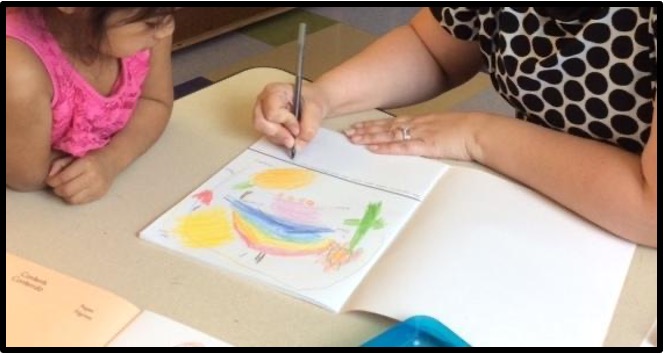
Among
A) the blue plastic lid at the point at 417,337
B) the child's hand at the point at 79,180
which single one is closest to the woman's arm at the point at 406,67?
the child's hand at the point at 79,180

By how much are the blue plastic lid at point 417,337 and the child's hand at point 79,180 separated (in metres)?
0.34

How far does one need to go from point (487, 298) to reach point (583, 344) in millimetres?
84

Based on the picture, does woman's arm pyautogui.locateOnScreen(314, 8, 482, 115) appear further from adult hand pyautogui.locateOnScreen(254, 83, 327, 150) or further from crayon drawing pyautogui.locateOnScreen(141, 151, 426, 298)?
crayon drawing pyautogui.locateOnScreen(141, 151, 426, 298)

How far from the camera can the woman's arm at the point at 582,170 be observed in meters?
0.73

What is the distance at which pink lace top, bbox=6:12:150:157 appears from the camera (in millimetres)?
741

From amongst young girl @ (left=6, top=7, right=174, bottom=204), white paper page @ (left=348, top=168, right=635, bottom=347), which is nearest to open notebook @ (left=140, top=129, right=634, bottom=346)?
white paper page @ (left=348, top=168, right=635, bottom=347)

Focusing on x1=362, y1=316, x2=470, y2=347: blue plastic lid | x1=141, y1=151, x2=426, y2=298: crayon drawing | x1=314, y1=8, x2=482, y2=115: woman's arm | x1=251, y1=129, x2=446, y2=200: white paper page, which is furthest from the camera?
x1=314, y1=8, x2=482, y2=115: woman's arm

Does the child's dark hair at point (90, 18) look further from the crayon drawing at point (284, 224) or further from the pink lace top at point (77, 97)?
the crayon drawing at point (284, 224)

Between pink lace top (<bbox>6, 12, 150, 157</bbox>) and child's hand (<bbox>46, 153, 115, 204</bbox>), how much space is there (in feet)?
0.12

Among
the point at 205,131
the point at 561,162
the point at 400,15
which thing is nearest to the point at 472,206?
the point at 561,162

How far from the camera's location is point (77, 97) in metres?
0.81

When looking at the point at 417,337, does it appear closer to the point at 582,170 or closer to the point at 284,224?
the point at 284,224

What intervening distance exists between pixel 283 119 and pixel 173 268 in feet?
0.84

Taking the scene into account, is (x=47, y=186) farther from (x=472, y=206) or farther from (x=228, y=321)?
(x=472, y=206)
